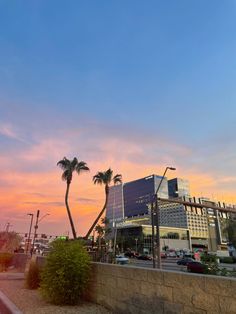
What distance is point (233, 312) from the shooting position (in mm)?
5105

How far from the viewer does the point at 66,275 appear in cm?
948

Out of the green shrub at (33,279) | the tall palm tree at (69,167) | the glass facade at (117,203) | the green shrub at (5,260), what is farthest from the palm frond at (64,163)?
the glass facade at (117,203)

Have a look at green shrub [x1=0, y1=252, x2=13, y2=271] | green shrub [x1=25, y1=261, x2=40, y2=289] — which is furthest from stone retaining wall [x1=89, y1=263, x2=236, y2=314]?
green shrub [x1=0, y1=252, x2=13, y2=271]

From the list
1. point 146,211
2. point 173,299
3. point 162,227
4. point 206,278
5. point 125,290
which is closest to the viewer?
point 206,278

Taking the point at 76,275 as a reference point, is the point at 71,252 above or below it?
above

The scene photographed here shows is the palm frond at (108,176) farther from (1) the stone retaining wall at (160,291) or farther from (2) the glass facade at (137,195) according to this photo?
(2) the glass facade at (137,195)

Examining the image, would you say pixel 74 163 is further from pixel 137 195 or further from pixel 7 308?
pixel 137 195

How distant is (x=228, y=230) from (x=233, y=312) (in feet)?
260

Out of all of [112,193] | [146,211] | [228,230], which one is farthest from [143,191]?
[228,230]

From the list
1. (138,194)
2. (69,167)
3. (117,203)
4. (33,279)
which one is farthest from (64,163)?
(117,203)

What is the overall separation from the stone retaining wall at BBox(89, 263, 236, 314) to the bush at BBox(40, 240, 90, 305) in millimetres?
500

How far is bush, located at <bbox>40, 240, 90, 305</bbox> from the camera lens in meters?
9.34

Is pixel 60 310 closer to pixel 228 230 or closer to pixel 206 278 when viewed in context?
pixel 206 278

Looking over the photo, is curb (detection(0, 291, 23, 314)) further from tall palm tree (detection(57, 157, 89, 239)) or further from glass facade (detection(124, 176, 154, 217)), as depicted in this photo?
glass facade (detection(124, 176, 154, 217))
